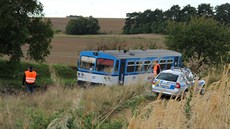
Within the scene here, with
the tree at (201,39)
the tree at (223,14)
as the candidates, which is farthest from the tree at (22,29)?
the tree at (223,14)

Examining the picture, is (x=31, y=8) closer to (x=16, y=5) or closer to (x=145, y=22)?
(x=16, y=5)

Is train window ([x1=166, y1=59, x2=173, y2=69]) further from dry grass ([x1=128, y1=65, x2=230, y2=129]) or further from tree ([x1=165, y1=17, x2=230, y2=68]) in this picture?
dry grass ([x1=128, y1=65, x2=230, y2=129])

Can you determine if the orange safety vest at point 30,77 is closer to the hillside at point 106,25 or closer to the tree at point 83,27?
the tree at point 83,27

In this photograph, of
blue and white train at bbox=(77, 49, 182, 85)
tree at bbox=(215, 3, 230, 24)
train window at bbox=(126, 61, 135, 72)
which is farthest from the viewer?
tree at bbox=(215, 3, 230, 24)

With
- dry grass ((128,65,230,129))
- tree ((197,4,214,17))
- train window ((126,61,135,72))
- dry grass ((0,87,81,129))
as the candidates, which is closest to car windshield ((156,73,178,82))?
train window ((126,61,135,72))

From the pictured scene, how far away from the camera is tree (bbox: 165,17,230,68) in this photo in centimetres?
3434

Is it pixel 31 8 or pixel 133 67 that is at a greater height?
pixel 31 8

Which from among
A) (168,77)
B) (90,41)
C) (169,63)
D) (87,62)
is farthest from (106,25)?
(168,77)

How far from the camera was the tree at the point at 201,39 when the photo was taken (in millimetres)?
34344

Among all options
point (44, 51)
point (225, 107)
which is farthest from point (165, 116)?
point (44, 51)

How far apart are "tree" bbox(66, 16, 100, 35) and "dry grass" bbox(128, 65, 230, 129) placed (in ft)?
276

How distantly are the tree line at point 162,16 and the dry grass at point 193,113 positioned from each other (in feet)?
271

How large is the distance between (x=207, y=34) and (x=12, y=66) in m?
18.3

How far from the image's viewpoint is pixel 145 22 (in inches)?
3954
